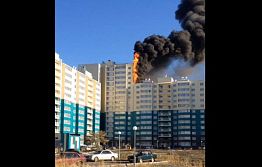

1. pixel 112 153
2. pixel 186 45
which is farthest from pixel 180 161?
pixel 186 45

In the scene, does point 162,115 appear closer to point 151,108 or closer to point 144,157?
point 151,108

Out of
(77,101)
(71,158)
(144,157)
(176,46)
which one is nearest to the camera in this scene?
(71,158)

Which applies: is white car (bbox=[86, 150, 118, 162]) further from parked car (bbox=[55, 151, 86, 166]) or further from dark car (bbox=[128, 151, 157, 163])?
dark car (bbox=[128, 151, 157, 163])

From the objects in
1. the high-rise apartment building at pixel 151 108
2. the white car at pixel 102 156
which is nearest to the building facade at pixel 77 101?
the high-rise apartment building at pixel 151 108

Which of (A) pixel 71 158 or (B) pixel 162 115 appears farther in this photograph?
(B) pixel 162 115

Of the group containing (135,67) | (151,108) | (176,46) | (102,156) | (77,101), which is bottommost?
(102,156)

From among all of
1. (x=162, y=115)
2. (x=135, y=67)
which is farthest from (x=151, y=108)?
(x=135, y=67)

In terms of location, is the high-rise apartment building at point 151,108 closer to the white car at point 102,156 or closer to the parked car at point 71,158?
the white car at point 102,156

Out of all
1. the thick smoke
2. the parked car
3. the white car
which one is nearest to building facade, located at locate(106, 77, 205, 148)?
the thick smoke
